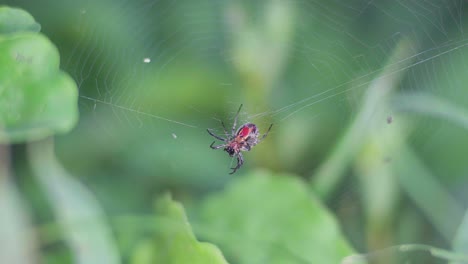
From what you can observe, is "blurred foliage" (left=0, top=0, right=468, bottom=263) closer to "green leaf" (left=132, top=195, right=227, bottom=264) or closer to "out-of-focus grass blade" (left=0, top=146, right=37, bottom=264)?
"out-of-focus grass blade" (left=0, top=146, right=37, bottom=264)

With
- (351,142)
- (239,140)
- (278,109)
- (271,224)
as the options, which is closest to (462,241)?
(271,224)

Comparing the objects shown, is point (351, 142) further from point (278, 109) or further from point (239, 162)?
point (239, 162)

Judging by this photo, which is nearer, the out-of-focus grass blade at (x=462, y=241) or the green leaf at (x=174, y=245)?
the green leaf at (x=174, y=245)

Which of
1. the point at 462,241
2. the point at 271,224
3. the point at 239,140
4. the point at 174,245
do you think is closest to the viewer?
the point at 174,245

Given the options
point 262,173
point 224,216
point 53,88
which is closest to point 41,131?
point 53,88

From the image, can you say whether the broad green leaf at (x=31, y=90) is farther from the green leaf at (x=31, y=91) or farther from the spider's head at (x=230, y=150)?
the spider's head at (x=230, y=150)

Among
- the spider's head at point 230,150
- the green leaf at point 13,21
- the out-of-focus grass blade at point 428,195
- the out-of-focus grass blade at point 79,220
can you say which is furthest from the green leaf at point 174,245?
the out-of-focus grass blade at point 428,195
